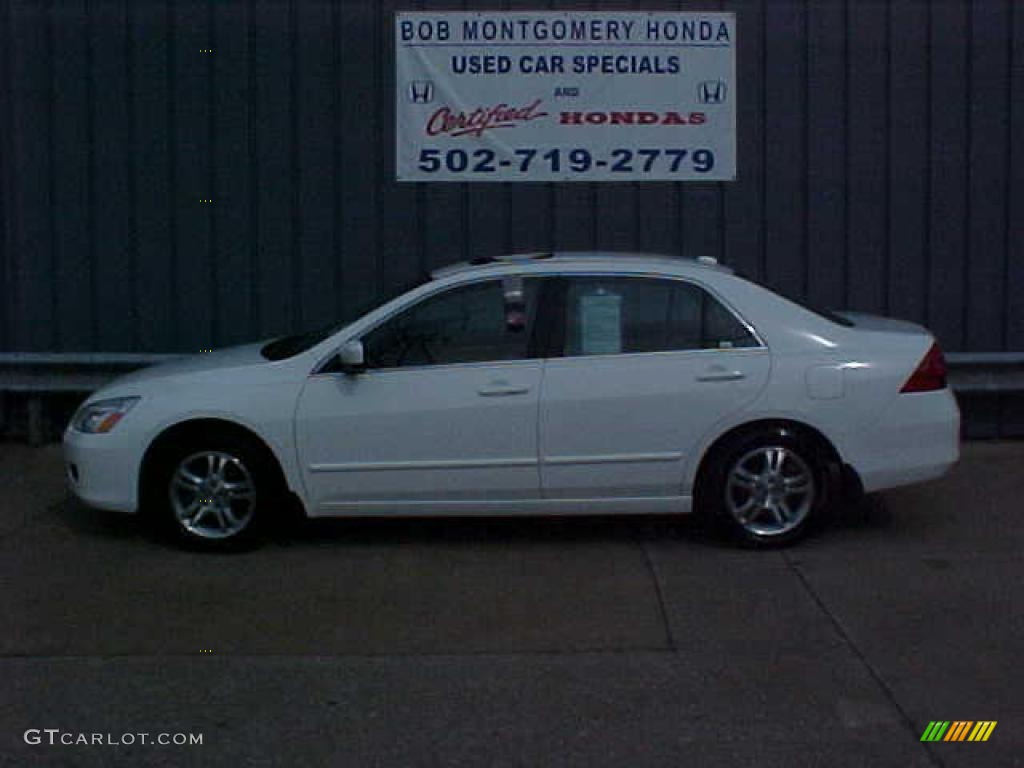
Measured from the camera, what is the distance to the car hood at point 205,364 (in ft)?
27.9

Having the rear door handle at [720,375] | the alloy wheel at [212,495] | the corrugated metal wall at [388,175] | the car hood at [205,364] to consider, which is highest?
the corrugated metal wall at [388,175]

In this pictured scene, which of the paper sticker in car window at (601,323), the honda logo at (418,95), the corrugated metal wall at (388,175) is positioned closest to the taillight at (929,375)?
the paper sticker in car window at (601,323)

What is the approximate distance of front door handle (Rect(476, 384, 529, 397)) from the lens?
26.9ft

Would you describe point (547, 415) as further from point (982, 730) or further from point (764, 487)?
point (982, 730)

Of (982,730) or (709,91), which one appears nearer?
(982,730)

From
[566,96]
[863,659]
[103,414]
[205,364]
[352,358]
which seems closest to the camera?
[863,659]

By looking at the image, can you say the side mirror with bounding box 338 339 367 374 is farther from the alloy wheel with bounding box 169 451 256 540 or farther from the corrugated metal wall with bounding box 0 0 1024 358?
the corrugated metal wall with bounding box 0 0 1024 358

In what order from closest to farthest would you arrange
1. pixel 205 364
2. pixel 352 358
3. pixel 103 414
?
pixel 352 358 < pixel 103 414 < pixel 205 364

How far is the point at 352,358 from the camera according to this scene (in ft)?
26.8

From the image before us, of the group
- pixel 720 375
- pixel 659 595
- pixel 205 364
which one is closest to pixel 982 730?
pixel 659 595

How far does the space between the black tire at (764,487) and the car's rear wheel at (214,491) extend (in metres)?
2.26

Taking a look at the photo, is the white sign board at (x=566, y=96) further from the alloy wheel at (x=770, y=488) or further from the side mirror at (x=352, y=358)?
the alloy wheel at (x=770, y=488)

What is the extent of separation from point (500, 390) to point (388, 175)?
11.9 ft

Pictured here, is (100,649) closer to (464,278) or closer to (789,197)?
(464,278)
